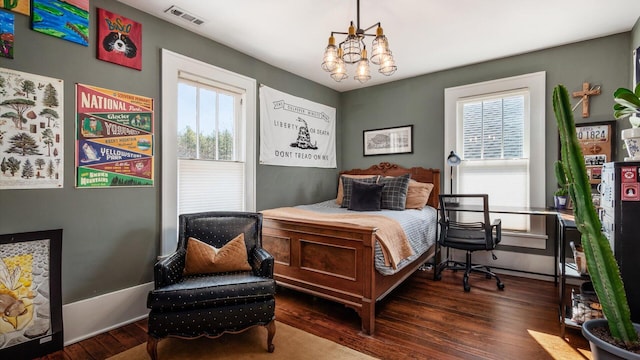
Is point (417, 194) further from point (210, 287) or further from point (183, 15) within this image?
point (183, 15)

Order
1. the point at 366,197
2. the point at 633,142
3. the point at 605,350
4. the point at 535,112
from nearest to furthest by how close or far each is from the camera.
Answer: the point at 605,350 → the point at 633,142 → the point at 535,112 → the point at 366,197

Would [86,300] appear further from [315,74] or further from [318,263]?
[315,74]

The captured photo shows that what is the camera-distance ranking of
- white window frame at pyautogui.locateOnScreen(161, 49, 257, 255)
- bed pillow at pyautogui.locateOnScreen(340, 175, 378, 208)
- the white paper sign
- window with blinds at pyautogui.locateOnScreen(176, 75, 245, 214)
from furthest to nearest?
bed pillow at pyautogui.locateOnScreen(340, 175, 378, 208) < the white paper sign < window with blinds at pyautogui.locateOnScreen(176, 75, 245, 214) < white window frame at pyautogui.locateOnScreen(161, 49, 257, 255)

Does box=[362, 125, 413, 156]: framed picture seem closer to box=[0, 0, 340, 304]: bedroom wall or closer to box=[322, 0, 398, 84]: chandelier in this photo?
box=[322, 0, 398, 84]: chandelier

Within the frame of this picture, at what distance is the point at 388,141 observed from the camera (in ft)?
14.2

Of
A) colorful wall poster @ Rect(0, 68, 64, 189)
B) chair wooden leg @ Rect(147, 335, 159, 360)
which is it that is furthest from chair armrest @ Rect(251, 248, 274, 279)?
colorful wall poster @ Rect(0, 68, 64, 189)

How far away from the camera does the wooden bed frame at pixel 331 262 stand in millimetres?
2213

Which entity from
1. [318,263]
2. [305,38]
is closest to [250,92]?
[305,38]

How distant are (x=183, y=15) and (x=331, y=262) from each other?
243cm

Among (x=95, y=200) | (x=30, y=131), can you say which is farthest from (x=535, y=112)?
(x=30, y=131)

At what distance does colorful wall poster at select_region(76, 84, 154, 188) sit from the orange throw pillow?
0.77 m

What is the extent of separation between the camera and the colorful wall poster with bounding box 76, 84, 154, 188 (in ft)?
7.11

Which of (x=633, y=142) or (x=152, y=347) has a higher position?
(x=633, y=142)

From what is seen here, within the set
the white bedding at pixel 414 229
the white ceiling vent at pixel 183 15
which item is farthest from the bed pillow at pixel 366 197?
the white ceiling vent at pixel 183 15
